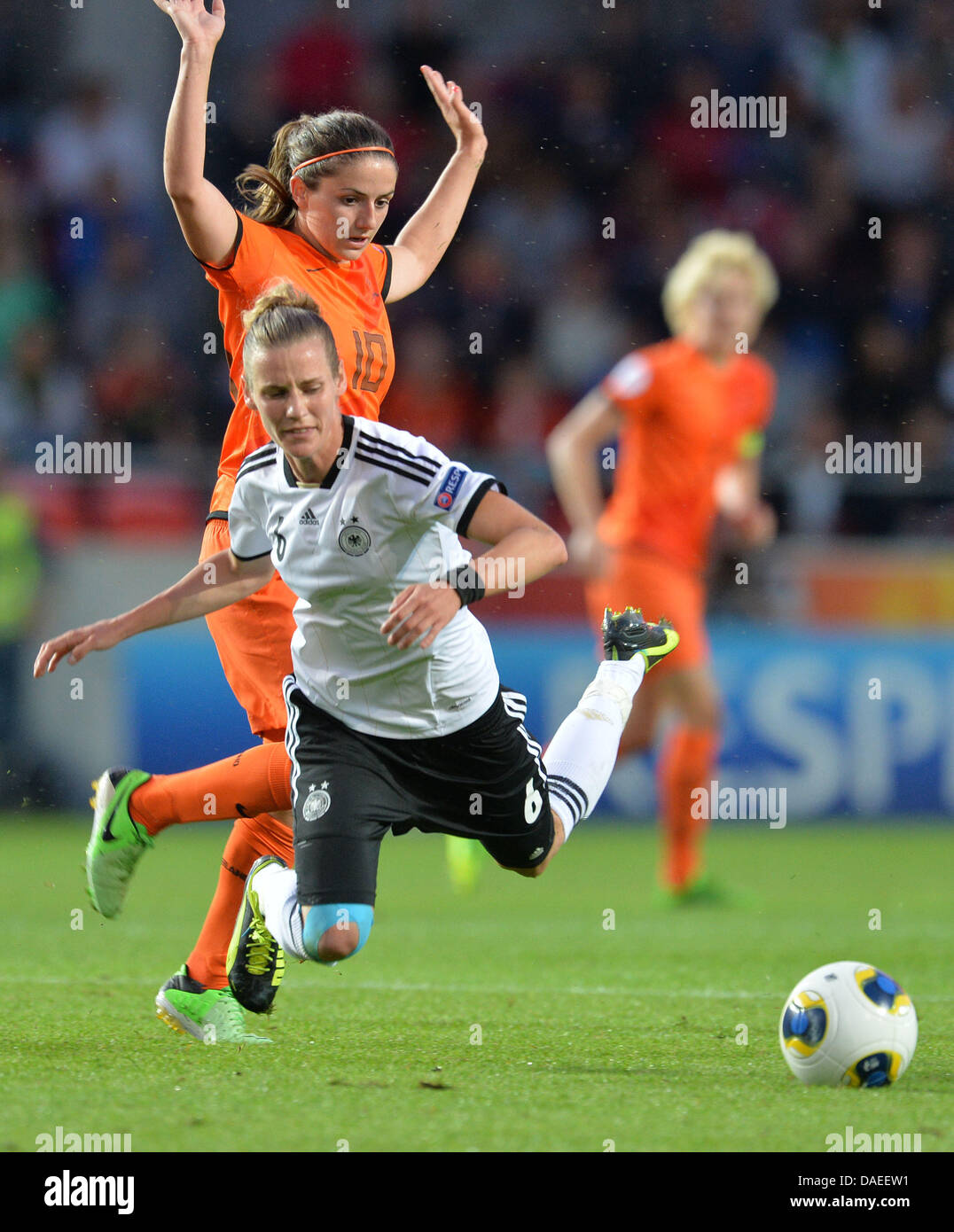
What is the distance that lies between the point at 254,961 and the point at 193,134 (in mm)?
1957

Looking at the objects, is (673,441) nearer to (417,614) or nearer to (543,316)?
(543,316)

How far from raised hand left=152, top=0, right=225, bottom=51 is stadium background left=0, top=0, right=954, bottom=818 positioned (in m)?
5.69

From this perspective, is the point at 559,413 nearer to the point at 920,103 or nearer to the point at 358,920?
the point at 920,103

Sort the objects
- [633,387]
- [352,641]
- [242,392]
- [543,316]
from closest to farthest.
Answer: [352,641] < [242,392] < [633,387] < [543,316]

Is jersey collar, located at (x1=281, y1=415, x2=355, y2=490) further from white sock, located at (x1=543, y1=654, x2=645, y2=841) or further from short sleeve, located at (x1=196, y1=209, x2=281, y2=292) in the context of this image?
white sock, located at (x1=543, y1=654, x2=645, y2=841)

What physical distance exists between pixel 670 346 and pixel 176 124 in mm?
3897

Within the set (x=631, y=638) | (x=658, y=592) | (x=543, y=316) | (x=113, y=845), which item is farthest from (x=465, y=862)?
(x=543, y=316)

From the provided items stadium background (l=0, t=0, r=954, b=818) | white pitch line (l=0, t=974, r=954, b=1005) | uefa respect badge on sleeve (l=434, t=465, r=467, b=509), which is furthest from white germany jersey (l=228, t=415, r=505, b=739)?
stadium background (l=0, t=0, r=954, b=818)

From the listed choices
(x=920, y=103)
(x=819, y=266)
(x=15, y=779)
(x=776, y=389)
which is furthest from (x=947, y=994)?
(x=920, y=103)

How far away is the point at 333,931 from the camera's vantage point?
3838 mm

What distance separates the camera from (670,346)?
25.0 ft

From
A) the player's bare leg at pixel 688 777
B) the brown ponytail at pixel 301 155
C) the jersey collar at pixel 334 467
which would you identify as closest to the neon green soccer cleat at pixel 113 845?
the jersey collar at pixel 334 467

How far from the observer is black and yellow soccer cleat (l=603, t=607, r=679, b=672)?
5.00 meters

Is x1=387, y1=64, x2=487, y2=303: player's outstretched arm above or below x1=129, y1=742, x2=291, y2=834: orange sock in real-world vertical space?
above
